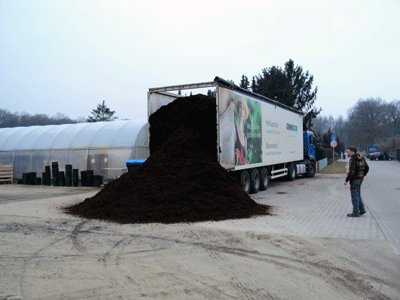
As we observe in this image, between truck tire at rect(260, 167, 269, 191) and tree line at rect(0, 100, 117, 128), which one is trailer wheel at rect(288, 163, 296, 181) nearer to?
truck tire at rect(260, 167, 269, 191)

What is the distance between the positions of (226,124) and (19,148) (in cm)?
1637

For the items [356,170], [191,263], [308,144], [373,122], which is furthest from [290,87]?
[373,122]

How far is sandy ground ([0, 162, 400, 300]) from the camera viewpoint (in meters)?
4.37

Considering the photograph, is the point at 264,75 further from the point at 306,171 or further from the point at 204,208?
the point at 204,208

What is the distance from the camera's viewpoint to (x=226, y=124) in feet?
39.6

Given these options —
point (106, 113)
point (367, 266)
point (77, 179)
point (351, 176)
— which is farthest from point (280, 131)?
point (106, 113)

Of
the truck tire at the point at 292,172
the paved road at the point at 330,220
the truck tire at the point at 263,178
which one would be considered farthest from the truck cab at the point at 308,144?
the paved road at the point at 330,220

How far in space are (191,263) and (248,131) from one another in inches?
353

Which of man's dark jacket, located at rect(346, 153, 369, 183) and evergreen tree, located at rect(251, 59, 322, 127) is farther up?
evergreen tree, located at rect(251, 59, 322, 127)

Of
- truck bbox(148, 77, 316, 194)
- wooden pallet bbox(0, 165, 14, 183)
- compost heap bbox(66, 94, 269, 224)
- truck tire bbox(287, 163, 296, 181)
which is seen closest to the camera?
compost heap bbox(66, 94, 269, 224)

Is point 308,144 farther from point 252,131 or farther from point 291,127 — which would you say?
point 252,131

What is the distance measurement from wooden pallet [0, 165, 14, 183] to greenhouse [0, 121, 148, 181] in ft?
1.36

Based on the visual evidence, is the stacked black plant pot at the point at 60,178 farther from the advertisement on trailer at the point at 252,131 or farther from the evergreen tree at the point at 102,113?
the evergreen tree at the point at 102,113

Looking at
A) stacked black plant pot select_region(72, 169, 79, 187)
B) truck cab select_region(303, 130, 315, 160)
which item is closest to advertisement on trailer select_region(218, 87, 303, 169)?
truck cab select_region(303, 130, 315, 160)
